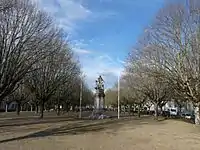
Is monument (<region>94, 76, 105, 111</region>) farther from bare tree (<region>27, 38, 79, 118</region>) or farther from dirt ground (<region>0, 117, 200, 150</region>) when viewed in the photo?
dirt ground (<region>0, 117, 200, 150</region>)

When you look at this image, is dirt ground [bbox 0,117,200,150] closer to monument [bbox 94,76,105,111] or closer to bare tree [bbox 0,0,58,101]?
bare tree [bbox 0,0,58,101]

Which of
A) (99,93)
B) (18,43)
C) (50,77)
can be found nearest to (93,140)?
(18,43)

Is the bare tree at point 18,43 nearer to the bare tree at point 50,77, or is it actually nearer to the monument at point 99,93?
the bare tree at point 50,77

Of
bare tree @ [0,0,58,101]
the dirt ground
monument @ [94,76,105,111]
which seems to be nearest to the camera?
the dirt ground

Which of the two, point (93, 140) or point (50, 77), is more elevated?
point (50, 77)

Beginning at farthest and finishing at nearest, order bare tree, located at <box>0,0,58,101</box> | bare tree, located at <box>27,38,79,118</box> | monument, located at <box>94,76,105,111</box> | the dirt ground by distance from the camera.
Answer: monument, located at <box>94,76,105,111</box>, bare tree, located at <box>27,38,79,118</box>, bare tree, located at <box>0,0,58,101</box>, the dirt ground

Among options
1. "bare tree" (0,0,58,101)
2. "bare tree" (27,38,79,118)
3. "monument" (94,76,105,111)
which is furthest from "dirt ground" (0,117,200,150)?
"monument" (94,76,105,111)

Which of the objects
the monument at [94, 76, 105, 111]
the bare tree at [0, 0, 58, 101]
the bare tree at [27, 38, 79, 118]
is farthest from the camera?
the monument at [94, 76, 105, 111]

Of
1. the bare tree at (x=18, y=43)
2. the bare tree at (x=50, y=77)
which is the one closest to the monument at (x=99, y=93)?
the bare tree at (x=50, y=77)

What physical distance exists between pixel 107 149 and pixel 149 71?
23.6 m

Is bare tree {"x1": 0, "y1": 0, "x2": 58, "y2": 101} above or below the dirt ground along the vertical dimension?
above

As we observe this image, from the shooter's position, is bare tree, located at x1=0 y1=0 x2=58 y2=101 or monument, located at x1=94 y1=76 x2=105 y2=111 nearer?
bare tree, located at x1=0 y1=0 x2=58 y2=101

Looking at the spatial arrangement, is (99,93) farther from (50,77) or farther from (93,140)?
(93,140)

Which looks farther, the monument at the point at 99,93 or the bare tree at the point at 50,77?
the monument at the point at 99,93
